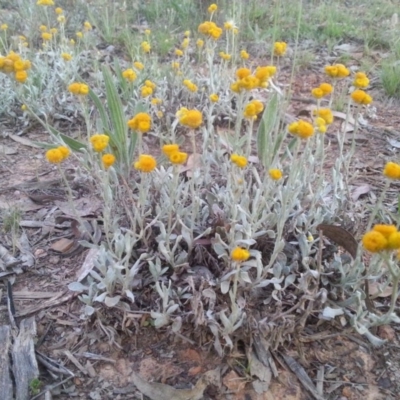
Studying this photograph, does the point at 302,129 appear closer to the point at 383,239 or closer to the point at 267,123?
the point at 383,239

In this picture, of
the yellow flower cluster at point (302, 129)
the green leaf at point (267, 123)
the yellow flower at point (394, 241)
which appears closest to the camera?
the yellow flower at point (394, 241)

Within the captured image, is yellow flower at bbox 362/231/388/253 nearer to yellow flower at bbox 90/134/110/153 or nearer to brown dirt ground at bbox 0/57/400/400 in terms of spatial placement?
brown dirt ground at bbox 0/57/400/400

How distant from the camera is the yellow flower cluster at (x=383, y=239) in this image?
44.9 inches

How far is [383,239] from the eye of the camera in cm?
114

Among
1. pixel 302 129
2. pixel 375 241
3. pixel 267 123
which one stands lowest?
pixel 267 123

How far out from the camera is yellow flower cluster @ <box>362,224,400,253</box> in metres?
1.14

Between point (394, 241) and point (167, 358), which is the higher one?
point (394, 241)

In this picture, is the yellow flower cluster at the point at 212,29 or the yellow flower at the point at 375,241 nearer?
the yellow flower at the point at 375,241

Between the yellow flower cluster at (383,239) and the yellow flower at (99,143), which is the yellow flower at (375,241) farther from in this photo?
the yellow flower at (99,143)

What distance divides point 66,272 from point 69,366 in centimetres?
42

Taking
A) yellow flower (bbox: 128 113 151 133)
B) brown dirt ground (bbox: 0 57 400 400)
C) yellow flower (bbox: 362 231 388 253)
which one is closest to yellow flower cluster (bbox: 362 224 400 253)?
yellow flower (bbox: 362 231 388 253)

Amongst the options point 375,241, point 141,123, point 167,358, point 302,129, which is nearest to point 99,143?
point 141,123

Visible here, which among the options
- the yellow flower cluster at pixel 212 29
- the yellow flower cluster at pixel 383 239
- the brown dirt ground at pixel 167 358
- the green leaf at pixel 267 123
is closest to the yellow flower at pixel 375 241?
the yellow flower cluster at pixel 383 239

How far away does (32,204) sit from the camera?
2.24 metres
